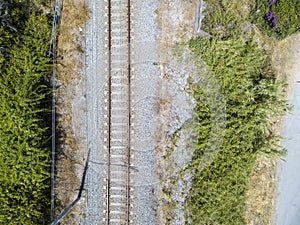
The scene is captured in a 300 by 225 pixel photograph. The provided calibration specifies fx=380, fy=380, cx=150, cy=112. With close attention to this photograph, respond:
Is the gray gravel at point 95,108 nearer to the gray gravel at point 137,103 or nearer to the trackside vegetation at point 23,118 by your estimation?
the gray gravel at point 137,103

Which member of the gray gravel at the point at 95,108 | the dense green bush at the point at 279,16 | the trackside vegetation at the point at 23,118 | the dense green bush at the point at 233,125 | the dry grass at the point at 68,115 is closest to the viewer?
the dense green bush at the point at 279,16

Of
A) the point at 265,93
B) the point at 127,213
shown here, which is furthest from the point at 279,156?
the point at 127,213

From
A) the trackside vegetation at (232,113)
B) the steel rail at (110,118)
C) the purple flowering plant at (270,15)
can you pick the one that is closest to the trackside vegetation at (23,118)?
the steel rail at (110,118)

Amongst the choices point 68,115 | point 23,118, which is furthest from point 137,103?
point 23,118

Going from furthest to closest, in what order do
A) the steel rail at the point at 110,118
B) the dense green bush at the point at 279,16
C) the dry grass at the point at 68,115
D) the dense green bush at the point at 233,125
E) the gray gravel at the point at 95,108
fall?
the dry grass at the point at 68,115 → the gray gravel at the point at 95,108 → the steel rail at the point at 110,118 → the dense green bush at the point at 233,125 → the dense green bush at the point at 279,16

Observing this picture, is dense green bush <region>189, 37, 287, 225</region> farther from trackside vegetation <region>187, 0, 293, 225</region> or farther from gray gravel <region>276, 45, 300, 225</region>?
gray gravel <region>276, 45, 300, 225</region>

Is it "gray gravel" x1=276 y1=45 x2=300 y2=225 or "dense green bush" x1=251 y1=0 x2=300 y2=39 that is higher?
"dense green bush" x1=251 y1=0 x2=300 y2=39

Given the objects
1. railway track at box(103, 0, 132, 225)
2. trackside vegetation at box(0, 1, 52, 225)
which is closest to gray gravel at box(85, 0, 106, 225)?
railway track at box(103, 0, 132, 225)
